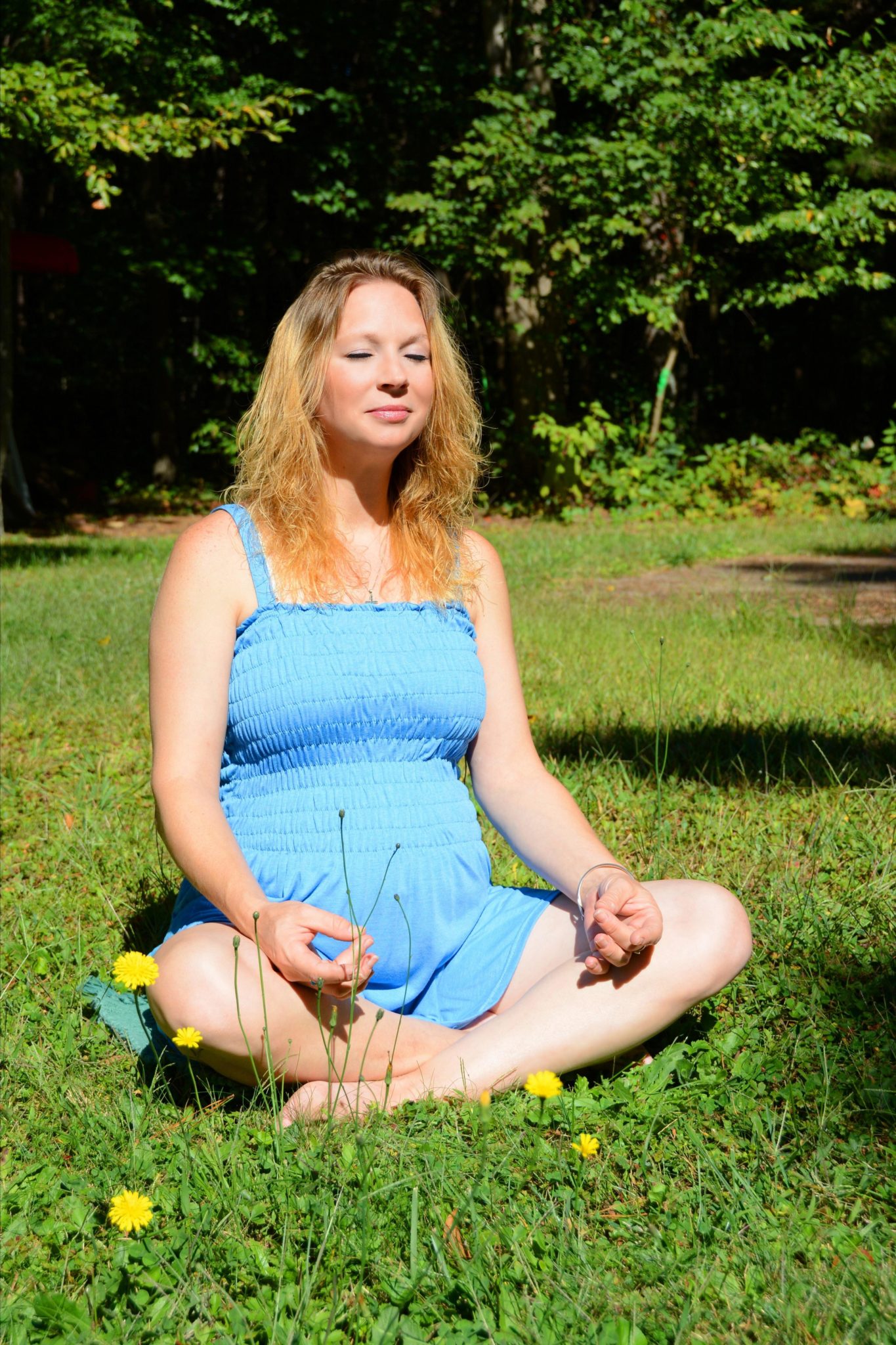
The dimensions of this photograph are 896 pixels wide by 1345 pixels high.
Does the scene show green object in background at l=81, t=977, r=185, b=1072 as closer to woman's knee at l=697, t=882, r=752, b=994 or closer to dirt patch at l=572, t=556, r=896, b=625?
woman's knee at l=697, t=882, r=752, b=994

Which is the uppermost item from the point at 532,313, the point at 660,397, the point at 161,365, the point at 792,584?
the point at 532,313

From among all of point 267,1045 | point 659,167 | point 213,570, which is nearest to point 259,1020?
point 267,1045

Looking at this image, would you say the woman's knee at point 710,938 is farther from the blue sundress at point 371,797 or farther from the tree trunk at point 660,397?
the tree trunk at point 660,397

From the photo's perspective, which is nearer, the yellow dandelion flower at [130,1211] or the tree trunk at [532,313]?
the yellow dandelion flower at [130,1211]

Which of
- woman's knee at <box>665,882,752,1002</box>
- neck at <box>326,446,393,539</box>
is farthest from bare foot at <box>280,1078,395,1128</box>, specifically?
neck at <box>326,446,393,539</box>

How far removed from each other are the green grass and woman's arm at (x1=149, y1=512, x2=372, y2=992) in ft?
1.14

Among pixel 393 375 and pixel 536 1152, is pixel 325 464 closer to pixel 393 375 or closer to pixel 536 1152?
pixel 393 375

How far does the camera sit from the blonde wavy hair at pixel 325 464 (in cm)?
249

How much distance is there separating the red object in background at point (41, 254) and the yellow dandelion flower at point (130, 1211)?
15304 millimetres

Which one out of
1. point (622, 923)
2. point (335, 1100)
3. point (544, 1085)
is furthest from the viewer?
point (622, 923)

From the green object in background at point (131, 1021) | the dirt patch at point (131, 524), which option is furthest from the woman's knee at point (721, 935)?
the dirt patch at point (131, 524)

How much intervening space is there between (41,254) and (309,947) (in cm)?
1523

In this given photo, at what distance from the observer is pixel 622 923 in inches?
82.6

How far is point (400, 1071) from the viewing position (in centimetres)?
218
